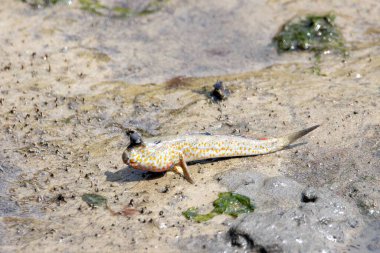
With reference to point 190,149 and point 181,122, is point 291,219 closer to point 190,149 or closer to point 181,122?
point 190,149

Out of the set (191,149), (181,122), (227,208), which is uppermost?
(191,149)

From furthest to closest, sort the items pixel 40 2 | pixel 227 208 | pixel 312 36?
1. pixel 40 2
2. pixel 312 36
3. pixel 227 208

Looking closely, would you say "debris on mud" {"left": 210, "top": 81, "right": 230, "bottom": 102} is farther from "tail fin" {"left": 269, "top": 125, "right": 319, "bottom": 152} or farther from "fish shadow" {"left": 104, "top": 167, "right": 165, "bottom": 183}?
"fish shadow" {"left": 104, "top": 167, "right": 165, "bottom": 183}

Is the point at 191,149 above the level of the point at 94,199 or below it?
above

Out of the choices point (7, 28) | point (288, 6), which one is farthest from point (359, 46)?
point (7, 28)

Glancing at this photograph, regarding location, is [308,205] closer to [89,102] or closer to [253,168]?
[253,168]

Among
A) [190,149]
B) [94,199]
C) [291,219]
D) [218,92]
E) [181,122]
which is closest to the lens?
[291,219]

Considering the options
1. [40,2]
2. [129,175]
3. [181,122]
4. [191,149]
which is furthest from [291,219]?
[40,2]
